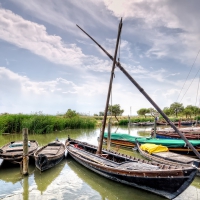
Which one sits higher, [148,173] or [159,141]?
[159,141]

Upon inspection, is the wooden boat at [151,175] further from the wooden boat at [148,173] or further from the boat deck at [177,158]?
the boat deck at [177,158]

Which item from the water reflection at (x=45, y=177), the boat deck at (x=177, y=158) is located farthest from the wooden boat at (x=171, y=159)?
the water reflection at (x=45, y=177)

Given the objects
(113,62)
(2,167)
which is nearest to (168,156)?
(113,62)

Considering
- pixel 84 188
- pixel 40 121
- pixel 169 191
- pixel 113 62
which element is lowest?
pixel 84 188

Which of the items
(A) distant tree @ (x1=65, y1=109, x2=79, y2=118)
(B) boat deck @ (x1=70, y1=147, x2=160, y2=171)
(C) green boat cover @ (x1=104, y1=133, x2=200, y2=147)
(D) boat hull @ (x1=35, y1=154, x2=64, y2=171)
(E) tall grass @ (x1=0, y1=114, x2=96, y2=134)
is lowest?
(D) boat hull @ (x1=35, y1=154, x2=64, y2=171)

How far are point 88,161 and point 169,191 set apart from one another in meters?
5.05

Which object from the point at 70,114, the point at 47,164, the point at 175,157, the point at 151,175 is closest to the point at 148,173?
the point at 151,175

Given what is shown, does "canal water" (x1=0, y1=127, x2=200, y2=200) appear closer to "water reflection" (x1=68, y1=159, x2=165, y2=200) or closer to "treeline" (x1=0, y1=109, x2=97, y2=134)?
"water reflection" (x1=68, y1=159, x2=165, y2=200)

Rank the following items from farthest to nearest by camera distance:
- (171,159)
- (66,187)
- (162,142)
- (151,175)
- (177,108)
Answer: (177,108) → (162,142) → (171,159) → (66,187) → (151,175)

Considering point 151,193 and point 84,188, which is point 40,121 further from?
point 151,193

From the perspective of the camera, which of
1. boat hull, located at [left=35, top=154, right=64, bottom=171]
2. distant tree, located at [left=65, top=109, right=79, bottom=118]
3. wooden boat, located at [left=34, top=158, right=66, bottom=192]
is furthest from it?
distant tree, located at [left=65, top=109, right=79, bottom=118]

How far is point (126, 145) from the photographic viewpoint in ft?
68.9

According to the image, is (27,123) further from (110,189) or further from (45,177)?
(110,189)

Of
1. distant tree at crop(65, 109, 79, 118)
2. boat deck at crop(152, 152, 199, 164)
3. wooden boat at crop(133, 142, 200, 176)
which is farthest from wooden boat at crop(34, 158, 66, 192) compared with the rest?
distant tree at crop(65, 109, 79, 118)
